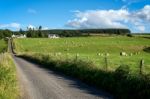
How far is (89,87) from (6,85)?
179 inches

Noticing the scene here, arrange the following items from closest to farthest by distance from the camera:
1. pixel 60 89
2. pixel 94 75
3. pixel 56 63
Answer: pixel 60 89
pixel 94 75
pixel 56 63

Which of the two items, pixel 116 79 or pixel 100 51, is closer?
pixel 116 79

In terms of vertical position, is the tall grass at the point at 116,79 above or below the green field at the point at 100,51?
above

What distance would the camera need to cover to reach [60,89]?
55.8ft

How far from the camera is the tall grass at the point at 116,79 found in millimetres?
13681

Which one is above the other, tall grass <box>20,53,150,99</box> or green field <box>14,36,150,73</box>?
tall grass <box>20,53,150,99</box>

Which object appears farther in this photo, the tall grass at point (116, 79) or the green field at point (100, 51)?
the green field at point (100, 51)

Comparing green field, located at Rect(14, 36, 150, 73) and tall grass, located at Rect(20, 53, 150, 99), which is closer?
tall grass, located at Rect(20, 53, 150, 99)

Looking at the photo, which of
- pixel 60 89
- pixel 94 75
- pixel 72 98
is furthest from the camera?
pixel 94 75

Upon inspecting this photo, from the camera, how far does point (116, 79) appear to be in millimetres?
17016

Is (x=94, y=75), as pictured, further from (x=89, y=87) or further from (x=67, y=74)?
(x=67, y=74)

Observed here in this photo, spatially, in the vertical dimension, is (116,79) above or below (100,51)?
above

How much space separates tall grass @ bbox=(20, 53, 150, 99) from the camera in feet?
44.9

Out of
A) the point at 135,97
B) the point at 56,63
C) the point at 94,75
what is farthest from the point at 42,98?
the point at 56,63
